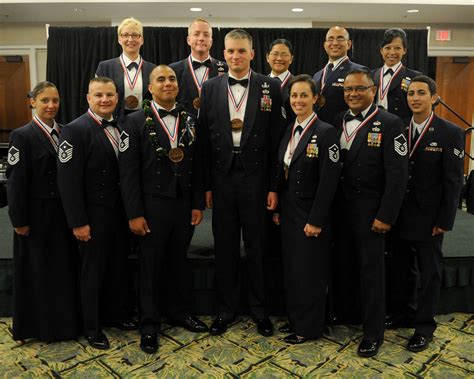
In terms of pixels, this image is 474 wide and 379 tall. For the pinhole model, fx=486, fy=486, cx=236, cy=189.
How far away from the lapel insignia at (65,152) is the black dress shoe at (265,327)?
1614 millimetres

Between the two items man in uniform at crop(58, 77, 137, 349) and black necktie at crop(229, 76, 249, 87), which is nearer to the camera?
man in uniform at crop(58, 77, 137, 349)

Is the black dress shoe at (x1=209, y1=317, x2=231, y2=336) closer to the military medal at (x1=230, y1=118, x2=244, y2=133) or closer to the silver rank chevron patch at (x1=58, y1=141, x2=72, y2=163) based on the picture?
the military medal at (x1=230, y1=118, x2=244, y2=133)

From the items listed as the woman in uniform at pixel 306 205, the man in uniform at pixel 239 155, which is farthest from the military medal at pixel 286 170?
the man in uniform at pixel 239 155

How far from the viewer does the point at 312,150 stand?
9.39ft

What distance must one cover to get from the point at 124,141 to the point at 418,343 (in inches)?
85.5

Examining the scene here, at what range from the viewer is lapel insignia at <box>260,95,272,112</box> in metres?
3.09

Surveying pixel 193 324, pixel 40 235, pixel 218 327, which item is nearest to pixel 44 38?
pixel 40 235

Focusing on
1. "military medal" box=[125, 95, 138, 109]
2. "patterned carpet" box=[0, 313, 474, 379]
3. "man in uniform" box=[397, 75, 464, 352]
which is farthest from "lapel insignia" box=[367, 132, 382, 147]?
"military medal" box=[125, 95, 138, 109]

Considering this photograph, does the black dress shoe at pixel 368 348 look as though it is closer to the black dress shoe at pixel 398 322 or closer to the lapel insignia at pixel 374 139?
the black dress shoe at pixel 398 322

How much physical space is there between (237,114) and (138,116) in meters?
0.62

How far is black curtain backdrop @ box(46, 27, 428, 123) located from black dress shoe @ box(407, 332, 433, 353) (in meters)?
5.71

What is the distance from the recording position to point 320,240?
296 cm

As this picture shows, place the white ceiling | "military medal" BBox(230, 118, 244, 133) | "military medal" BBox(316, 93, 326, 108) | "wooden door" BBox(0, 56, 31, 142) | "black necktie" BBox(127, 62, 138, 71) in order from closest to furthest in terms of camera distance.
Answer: "military medal" BBox(230, 118, 244, 133), "military medal" BBox(316, 93, 326, 108), "black necktie" BBox(127, 62, 138, 71), the white ceiling, "wooden door" BBox(0, 56, 31, 142)

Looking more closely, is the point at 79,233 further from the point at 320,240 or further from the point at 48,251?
the point at 320,240
